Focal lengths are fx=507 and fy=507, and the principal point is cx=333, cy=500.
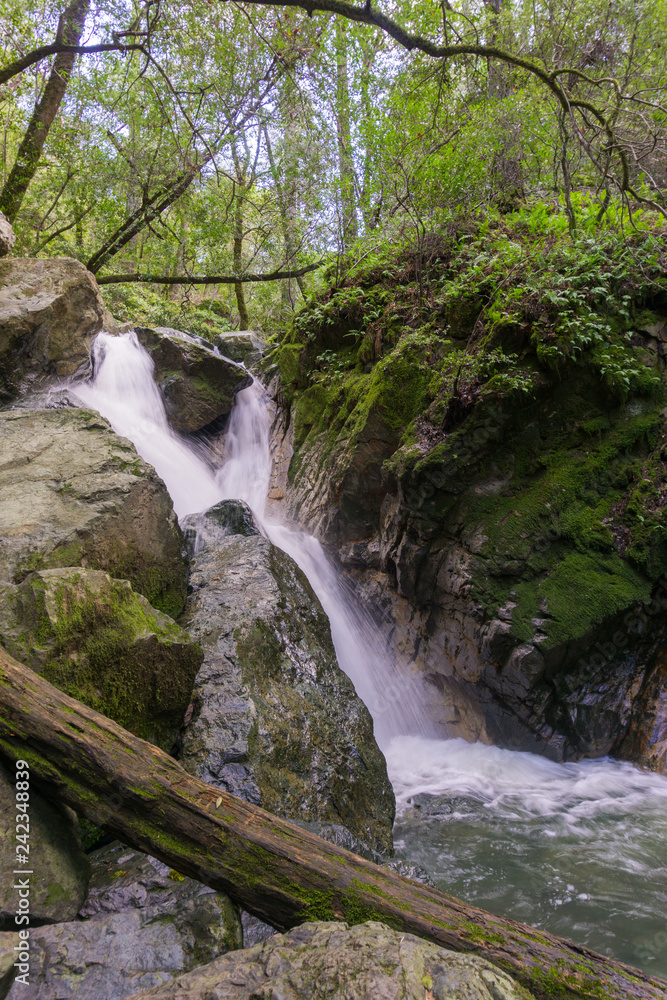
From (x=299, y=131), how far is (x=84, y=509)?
816 centimetres

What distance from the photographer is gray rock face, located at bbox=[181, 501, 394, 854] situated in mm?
3469

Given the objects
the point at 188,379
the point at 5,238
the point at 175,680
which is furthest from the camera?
the point at 188,379

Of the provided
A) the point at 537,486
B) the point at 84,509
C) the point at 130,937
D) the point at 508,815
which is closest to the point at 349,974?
the point at 130,937

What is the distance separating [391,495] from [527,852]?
13.4 feet

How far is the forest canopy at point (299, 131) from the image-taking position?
594cm

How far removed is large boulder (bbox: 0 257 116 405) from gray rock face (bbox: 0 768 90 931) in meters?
6.03

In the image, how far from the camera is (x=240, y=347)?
43.7ft

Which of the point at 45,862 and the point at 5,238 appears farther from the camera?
the point at 5,238

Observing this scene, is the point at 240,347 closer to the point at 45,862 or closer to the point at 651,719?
the point at 651,719

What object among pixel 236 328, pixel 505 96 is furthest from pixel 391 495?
pixel 236 328

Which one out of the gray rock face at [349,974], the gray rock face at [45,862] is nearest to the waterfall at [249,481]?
Result: the gray rock face at [45,862]

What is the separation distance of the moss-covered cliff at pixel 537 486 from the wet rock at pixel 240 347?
279 inches

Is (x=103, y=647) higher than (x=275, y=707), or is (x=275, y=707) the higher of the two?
(x=103, y=647)

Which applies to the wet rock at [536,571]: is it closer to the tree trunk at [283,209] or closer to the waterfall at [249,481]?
the waterfall at [249,481]
